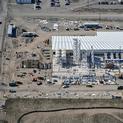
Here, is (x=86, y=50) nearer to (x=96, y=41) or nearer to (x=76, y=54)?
(x=76, y=54)

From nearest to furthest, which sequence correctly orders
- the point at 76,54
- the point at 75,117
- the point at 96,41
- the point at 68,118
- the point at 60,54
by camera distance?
the point at 68,118
the point at 75,117
the point at 76,54
the point at 60,54
the point at 96,41

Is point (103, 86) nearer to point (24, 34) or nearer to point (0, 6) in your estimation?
point (24, 34)

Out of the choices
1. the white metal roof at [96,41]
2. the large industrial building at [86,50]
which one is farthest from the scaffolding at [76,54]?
the white metal roof at [96,41]

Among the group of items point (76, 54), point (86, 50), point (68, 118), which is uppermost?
point (86, 50)

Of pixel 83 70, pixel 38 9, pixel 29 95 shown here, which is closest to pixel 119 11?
pixel 38 9

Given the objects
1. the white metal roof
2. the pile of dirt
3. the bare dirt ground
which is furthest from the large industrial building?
the pile of dirt

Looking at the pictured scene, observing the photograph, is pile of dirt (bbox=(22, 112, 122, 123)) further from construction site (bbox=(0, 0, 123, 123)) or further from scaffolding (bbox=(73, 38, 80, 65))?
scaffolding (bbox=(73, 38, 80, 65))

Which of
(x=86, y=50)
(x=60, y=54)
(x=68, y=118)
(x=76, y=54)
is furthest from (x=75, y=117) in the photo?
(x=86, y=50)
